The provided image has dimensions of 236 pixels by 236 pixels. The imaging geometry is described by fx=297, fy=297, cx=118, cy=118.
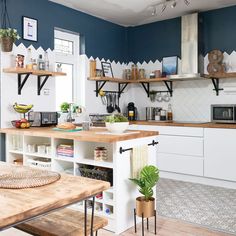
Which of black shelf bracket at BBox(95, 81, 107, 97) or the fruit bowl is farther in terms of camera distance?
black shelf bracket at BBox(95, 81, 107, 97)

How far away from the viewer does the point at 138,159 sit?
8.84 ft

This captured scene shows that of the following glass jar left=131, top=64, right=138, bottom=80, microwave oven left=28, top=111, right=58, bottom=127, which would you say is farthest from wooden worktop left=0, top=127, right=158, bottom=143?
glass jar left=131, top=64, right=138, bottom=80

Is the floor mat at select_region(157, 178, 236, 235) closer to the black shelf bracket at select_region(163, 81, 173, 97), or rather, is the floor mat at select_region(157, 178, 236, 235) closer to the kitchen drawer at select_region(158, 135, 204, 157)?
the kitchen drawer at select_region(158, 135, 204, 157)

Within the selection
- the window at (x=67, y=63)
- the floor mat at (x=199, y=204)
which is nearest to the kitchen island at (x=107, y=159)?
the floor mat at (x=199, y=204)

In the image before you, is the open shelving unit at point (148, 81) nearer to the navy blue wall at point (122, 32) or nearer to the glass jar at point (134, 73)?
the glass jar at point (134, 73)

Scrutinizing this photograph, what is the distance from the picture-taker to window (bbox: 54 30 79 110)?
4.37m

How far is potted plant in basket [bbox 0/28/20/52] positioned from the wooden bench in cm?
229

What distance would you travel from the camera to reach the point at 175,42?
16.4ft

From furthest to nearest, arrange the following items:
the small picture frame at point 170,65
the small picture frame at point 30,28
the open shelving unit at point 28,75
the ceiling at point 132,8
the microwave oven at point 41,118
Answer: the small picture frame at point 170,65, the ceiling at point 132,8, the small picture frame at point 30,28, the microwave oven at point 41,118, the open shelving unit at point 28,75

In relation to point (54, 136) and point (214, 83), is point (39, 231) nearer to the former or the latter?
point (54, 136)

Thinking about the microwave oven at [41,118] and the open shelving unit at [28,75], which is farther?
the microwave oven at [41,118]

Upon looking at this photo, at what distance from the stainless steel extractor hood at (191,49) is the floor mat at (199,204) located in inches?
64.8

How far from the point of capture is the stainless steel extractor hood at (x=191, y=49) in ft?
14.8

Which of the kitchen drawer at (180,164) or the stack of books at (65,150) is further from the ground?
the stack of books at (65,150)
